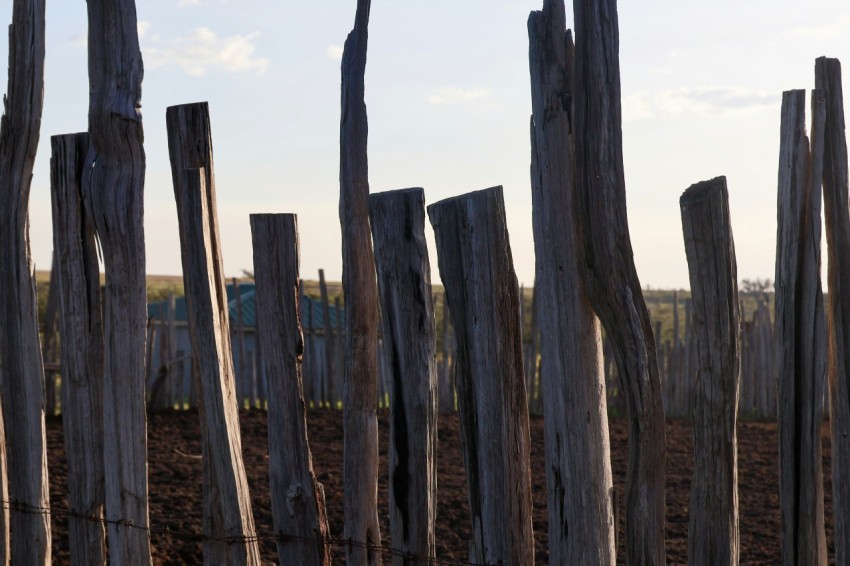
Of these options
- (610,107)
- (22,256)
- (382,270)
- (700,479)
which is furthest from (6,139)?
(700,479)

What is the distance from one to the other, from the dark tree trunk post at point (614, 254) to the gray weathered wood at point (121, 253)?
136 centimetres

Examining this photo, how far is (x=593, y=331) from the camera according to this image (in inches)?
89.7

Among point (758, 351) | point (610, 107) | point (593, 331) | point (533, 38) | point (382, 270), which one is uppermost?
point (533, 38)

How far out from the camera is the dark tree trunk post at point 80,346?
9.91 feet

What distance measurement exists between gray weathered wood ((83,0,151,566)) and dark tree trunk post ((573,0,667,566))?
1.36 m

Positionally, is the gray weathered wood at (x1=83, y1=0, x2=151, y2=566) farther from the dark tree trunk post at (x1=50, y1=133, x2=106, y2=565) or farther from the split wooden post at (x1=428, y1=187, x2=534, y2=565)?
the split wooden post at (x1=428, y1=187, x2=534, y2=565)

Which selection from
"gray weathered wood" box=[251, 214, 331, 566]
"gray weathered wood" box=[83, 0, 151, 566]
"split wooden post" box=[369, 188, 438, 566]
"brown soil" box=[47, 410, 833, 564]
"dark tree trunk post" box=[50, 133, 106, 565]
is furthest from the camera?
"brown soil" box=[47, 410, 833, 564]

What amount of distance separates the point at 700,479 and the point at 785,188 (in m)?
0.69

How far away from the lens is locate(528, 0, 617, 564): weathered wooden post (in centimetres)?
225

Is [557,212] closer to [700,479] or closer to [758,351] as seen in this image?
[700,479]

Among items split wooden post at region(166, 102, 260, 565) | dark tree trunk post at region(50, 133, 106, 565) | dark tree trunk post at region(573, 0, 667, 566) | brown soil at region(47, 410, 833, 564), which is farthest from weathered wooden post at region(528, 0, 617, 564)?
brown soil at region(47, 410, 833, 564)

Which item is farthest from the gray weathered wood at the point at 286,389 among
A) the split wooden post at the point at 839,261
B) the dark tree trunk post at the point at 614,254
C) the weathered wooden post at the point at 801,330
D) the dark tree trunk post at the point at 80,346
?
the split wooden post at the point at 839,261

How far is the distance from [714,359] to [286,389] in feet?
3.66

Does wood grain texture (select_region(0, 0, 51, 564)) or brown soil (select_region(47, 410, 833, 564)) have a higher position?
wood grain texture (select_region(0, 0, 51, 564))
